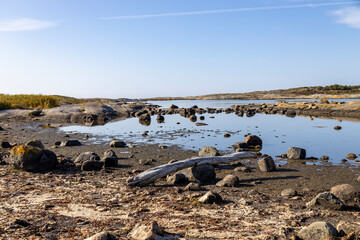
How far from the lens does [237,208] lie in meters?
6.25

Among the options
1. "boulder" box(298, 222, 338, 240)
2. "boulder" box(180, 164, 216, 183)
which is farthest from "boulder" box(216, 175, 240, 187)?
"boulder" box(298, 222, 338, 240)

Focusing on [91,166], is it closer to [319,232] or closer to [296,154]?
[319,232]

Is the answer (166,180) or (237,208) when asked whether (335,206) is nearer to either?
(237,208)

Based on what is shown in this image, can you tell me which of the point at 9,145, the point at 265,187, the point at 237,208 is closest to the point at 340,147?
the point at 265,187

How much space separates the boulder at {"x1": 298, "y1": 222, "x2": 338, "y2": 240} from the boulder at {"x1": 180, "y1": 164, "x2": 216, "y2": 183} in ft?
13.9

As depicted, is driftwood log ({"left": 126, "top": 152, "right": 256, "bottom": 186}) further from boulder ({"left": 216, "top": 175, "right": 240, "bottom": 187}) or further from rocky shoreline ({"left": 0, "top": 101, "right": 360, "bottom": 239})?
boulder ({"left": 216, "top": 175, "right": 240, "bottom": 187})

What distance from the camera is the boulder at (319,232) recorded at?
4605 mm

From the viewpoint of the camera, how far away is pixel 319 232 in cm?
466

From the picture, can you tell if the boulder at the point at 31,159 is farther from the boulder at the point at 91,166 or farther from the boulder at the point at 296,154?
the boulder at the point at 296,154

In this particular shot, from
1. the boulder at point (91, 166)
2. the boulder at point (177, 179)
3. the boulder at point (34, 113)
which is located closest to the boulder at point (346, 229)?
the boulder at point (177, 179)

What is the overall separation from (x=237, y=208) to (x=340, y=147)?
457 inches

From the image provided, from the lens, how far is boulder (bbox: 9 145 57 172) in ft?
31.8

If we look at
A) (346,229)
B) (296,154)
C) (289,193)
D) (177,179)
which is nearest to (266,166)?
(289,193)

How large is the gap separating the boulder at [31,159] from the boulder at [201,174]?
4998 mm
